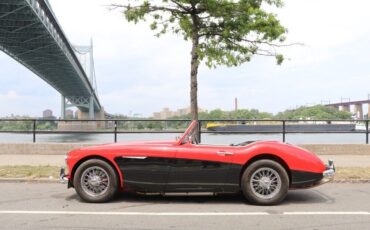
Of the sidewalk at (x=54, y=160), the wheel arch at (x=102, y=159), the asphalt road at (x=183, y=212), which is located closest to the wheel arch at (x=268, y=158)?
the asphalt road at (x=183, y=212)

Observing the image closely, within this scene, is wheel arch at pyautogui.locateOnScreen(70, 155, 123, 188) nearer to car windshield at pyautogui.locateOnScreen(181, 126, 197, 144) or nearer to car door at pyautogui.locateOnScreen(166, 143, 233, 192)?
car door at pyautogui.locateOnScreen(166, 143, 233, 192)

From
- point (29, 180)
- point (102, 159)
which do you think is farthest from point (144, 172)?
point (29, 180)

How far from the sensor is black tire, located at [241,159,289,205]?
6.29m

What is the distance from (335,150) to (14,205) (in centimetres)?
926

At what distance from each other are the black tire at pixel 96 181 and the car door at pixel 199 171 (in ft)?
2.77

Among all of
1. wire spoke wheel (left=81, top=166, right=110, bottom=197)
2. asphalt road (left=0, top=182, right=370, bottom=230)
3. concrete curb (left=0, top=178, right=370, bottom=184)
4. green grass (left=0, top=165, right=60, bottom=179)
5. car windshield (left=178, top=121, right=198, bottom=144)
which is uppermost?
car windshield (left=178, top=121, right=198, bottom=144)

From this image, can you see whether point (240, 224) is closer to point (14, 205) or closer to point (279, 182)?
point (279, 182)

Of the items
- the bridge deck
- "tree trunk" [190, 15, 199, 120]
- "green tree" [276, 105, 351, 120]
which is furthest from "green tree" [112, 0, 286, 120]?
the bridge deck

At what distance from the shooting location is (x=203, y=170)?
6.29 m

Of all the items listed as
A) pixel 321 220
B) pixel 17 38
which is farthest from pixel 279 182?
pixel 17 38

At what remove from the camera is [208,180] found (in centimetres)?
631

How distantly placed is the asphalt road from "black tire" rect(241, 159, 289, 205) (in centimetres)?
14

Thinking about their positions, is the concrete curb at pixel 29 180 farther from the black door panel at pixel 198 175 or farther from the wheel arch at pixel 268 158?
the wheel arch at pixel 268 158

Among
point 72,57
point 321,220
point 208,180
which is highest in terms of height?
point 72,57
